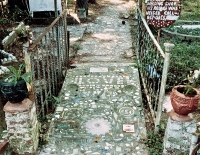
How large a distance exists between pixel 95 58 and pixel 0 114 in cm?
280

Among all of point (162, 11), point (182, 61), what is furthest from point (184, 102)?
point (182, 61)

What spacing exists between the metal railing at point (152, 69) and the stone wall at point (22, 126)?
1726 millimetres

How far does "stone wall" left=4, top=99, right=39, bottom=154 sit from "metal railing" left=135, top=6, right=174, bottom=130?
1726 millimetres

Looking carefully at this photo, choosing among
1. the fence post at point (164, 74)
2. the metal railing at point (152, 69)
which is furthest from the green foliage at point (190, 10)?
the fence post at point (164, 74)

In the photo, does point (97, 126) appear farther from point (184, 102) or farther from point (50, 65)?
point (50, 65)

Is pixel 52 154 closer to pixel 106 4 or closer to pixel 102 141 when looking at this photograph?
pixel 102 141

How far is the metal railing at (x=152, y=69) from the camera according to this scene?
3840 millimetres

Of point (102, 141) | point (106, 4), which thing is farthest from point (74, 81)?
point (106, 4)

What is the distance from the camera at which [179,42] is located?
8289mm

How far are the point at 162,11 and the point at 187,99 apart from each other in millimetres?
2200

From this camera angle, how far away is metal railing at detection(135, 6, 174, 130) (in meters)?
3.84

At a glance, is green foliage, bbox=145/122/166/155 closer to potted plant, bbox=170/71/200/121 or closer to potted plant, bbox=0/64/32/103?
potted plant, bbox=170/71/200/121

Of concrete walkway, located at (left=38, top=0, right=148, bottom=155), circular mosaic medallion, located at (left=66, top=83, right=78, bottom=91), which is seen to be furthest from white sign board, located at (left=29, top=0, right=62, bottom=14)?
circular mosaic medallion, located at (left=66, top=83, right=78, bottom=91)

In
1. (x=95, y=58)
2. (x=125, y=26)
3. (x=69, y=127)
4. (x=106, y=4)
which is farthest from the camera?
(x=106, y=4)
